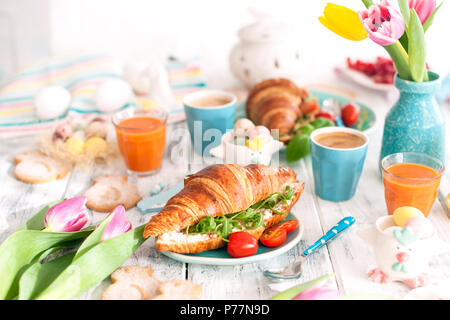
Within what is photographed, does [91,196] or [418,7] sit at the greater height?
[418,7]

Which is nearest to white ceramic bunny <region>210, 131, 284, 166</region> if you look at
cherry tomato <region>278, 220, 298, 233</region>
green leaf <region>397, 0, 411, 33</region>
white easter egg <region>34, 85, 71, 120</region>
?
cherry tomato <region>278, 220, 298, 233</region>

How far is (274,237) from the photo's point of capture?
119 cm

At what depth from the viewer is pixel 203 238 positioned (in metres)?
1.16

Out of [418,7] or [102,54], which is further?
[102,54]

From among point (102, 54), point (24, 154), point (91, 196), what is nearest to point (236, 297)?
point (91, 196)

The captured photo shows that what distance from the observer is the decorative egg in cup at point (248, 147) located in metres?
1.45

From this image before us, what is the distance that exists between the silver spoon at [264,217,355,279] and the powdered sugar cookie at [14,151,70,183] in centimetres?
80

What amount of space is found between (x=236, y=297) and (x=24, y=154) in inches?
38.6

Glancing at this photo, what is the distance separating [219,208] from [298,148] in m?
0.50

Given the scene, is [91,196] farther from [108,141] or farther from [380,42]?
[380,42]

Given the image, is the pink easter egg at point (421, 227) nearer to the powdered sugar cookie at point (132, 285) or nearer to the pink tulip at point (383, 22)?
the pink tulip at point (383, 22)

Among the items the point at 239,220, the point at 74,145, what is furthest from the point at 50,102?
the point at 239,220

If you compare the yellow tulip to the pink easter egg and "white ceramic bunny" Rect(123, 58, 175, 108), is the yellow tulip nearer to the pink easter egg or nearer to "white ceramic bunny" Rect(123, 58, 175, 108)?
the pink easter egg

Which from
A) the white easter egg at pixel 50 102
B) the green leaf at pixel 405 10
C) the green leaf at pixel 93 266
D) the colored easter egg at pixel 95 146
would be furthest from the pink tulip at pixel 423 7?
the white easter egg at pixel 50 102
